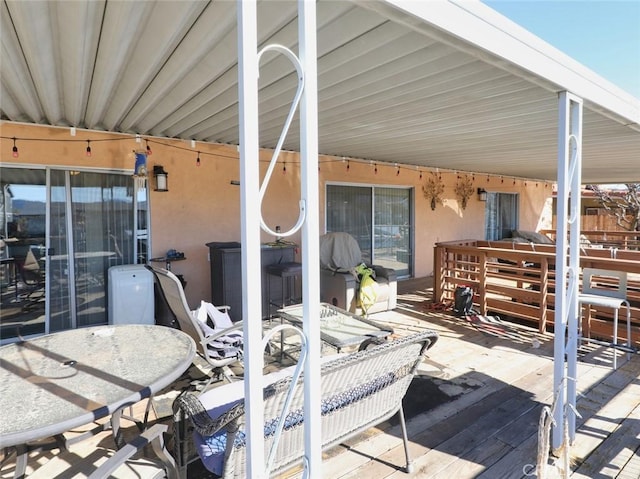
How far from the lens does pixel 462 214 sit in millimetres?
9023

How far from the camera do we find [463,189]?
895cm

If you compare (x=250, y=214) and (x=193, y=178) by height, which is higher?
(x=193, y=178)

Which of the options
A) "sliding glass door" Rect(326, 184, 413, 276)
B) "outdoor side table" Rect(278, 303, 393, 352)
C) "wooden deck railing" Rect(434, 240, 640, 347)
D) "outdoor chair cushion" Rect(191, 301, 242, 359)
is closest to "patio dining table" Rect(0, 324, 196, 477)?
"outdoor chair cushion" Rect(191, 301, 242, 359)

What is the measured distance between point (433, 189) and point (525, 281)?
12.7 ft

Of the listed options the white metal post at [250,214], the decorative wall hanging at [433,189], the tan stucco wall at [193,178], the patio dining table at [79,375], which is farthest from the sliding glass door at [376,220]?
the white metal post at [250,214]

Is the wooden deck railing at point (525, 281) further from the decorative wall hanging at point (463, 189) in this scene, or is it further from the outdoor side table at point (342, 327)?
the decorative wall hanging at point (463, 189)

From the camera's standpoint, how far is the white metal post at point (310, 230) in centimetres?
113

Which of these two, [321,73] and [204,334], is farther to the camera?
[204,334]

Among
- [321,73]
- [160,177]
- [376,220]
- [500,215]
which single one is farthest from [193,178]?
[500,215]

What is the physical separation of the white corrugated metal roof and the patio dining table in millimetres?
1760

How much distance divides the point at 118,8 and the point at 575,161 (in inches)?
107

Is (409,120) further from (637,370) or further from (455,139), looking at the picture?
(637,370)

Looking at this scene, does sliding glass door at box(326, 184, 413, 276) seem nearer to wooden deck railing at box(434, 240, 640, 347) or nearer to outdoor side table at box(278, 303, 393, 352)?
wooden deck railing at box(434, 240, 640, 347)

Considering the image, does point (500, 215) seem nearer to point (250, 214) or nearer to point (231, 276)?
point (231, 276)
